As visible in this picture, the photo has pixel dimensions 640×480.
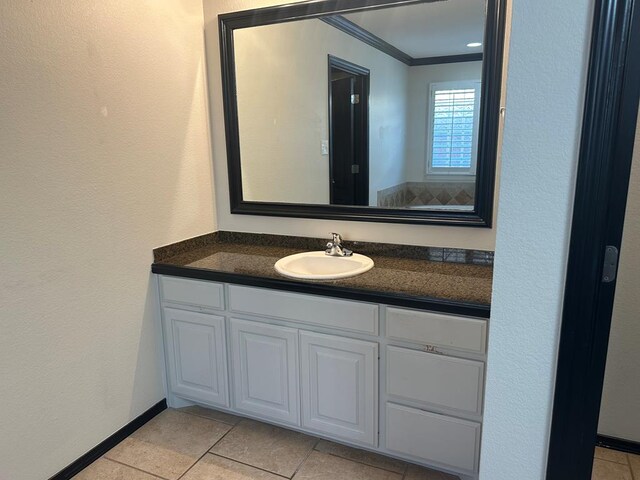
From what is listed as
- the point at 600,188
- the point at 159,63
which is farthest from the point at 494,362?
the point at 159,63

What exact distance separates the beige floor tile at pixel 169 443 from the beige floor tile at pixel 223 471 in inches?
1.9

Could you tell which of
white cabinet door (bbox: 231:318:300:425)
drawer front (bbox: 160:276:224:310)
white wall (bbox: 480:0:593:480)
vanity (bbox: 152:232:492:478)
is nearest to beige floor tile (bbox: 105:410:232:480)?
vanity (bbox: 152:232:492:478)

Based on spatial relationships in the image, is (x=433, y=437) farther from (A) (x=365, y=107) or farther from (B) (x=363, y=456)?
(A) (x=365, y=107)

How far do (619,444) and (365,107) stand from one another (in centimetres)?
189

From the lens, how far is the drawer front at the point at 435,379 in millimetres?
1670

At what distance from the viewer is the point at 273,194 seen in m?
2.47

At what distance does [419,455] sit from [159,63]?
204 centimetres

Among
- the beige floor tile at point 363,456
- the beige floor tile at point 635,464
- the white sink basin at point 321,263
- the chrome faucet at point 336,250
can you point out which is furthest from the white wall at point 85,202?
the beige floor tile at point 635,464

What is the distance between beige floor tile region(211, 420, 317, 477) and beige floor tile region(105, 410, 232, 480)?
8 cm

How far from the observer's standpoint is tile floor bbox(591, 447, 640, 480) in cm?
189

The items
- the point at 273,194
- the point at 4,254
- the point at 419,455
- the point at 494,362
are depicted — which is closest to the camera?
the point at 494,362

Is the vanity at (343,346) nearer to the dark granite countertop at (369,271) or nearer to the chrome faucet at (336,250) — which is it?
the dark granite countertop at (369,271)

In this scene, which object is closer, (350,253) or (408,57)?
(408,57)

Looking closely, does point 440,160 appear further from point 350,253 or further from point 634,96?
point 634,96
